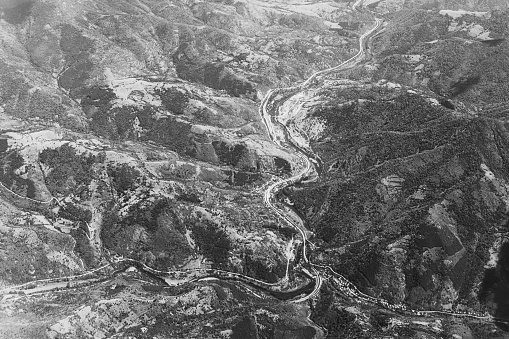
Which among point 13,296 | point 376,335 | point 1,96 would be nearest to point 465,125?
point 376,335

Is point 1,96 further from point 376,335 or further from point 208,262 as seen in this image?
point 376,335

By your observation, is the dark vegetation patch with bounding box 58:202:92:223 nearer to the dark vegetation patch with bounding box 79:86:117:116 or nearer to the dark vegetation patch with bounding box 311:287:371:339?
the dark vegetation patch with bounding box 79:86:117:116

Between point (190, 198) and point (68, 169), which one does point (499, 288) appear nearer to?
point (190, 198)

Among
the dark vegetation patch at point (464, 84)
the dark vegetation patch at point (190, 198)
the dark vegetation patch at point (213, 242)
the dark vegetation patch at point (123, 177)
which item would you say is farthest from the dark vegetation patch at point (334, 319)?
the dark vegetation patch at point (464, 84)

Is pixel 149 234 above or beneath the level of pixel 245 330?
above

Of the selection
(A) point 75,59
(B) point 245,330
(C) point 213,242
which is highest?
(A) point 75,59

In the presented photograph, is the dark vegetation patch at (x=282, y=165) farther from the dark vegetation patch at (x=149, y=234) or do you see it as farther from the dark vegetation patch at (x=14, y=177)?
the dark vegetation patch at (x=14, y=177)

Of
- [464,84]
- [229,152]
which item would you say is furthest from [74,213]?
[464,84]

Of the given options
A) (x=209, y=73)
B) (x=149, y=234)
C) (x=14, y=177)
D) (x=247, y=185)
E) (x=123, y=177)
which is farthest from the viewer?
(x=209, y=73)

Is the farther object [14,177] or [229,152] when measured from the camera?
[229,152]
